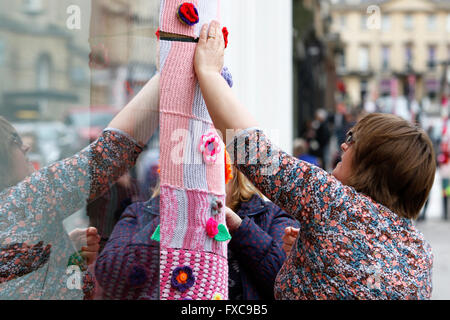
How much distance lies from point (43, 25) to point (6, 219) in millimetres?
447

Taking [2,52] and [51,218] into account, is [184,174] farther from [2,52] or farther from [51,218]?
[2,52]

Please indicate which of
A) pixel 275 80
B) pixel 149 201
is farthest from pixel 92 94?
pixel 275 80

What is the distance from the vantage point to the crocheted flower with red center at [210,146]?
4.61 feet

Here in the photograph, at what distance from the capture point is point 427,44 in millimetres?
6383

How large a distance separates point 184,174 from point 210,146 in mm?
98

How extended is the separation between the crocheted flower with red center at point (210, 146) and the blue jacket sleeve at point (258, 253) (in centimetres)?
33

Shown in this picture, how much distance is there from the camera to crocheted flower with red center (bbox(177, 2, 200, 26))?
1.35 metres

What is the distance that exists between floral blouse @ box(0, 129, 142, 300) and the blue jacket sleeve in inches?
18.0

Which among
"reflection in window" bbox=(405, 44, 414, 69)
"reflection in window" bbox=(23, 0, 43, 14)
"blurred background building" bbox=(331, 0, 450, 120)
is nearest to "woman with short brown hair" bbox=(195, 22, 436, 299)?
"reflection in window" bbox=(23, 0, 43, 14)

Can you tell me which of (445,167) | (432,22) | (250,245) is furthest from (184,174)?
(445,167)

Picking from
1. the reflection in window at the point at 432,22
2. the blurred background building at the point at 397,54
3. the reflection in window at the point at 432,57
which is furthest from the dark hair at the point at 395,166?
the reflection in window at the point at 432,57

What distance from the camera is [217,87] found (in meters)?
1.31
